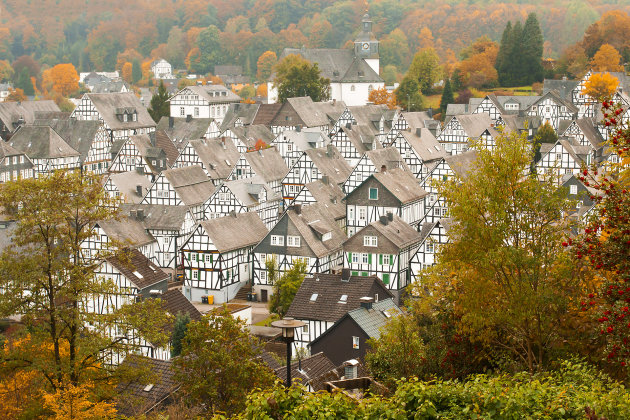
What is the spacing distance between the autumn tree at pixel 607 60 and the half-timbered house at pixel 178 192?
199 ft

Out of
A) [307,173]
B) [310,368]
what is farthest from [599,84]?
[310,368]

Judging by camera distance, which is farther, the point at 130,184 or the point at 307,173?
the point at 307,173

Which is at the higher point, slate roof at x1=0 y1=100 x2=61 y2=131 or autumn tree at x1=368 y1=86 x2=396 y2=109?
autumn tree at x1=368 y1=86 x2=396 y2=109

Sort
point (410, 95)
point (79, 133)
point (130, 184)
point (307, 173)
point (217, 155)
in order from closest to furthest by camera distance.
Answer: point (130, 184)
point (307, 173)
point (217, 155)
point (79, 133)
point (410, 95)

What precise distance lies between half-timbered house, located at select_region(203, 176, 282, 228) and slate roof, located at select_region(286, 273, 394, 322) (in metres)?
16.4

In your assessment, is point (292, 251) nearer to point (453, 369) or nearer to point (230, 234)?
point (230, 234)

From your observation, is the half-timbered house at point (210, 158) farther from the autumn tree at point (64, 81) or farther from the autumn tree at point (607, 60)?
the autumn tree at point (64, 81)

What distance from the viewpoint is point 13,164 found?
77.3 m

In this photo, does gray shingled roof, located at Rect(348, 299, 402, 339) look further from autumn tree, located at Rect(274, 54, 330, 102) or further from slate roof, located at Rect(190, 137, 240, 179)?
autumn tree, located at Rect(274, 54, 330, 102)

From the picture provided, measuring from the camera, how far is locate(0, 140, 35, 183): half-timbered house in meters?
75.7

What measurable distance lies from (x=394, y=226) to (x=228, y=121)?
52.6m

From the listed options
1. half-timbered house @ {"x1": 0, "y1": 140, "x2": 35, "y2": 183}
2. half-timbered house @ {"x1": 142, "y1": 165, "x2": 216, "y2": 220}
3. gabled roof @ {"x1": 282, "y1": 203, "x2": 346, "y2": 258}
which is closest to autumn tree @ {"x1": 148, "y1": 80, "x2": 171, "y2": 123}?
half-timbered house @ {"x1": 0, "y1": 140, "x2": 35, "y2": 183}

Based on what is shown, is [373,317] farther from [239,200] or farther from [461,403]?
[239,200]

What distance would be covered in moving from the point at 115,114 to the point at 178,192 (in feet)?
124
